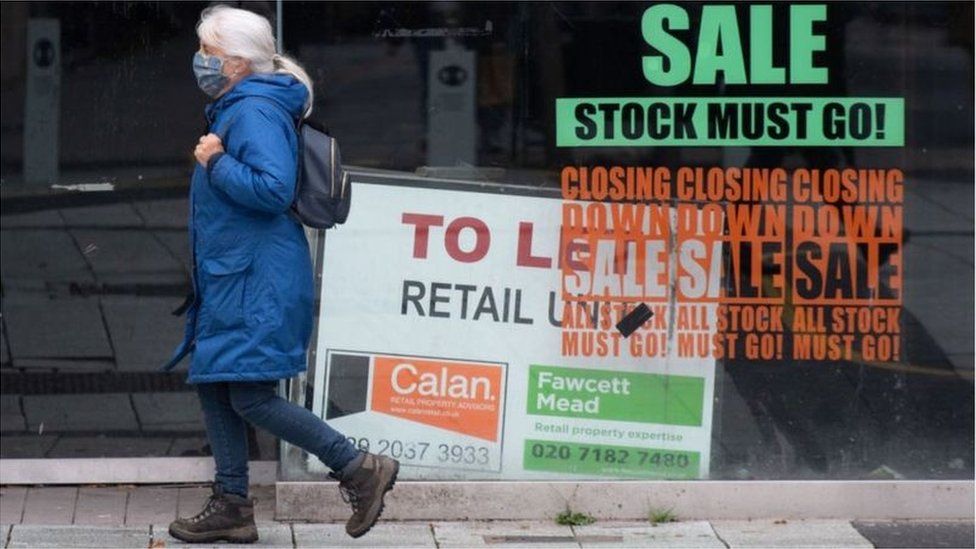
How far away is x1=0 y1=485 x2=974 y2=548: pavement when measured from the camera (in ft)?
21.0

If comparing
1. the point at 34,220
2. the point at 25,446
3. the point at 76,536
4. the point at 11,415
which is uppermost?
the point at 34,220

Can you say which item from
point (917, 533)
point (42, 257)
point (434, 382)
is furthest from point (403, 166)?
point (917, 533)

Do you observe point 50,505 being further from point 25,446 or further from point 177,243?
point 177,243

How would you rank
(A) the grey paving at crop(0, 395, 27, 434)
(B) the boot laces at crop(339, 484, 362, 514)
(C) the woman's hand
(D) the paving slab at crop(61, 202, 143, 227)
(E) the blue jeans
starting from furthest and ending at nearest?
(A) the grey paving at crop(0, 395, 27, 434) → (D) the paving slab at crop(61, 202, 143, 227) → (B) the boot laces at crop(339, 484, 362, 514) → (E) the blue jeans → (C) the woman's hand

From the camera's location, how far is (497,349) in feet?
21.9

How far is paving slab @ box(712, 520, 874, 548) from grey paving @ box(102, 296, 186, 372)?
2160mm

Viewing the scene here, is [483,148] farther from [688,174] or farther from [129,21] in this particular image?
[129,21]

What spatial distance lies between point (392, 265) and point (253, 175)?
98 centimetres

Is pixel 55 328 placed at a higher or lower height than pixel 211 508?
higher

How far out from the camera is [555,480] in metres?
6.72

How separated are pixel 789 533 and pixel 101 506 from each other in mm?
2503

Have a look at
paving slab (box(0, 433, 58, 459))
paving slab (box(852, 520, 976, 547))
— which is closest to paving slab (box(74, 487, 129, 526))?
paving slab (box(0, 433, 58, 459))

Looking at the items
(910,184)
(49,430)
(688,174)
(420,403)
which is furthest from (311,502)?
(910,184)

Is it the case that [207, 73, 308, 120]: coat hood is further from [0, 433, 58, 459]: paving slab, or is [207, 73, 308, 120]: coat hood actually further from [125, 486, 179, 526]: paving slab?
[0, 433, 58, 459]: paving slab
